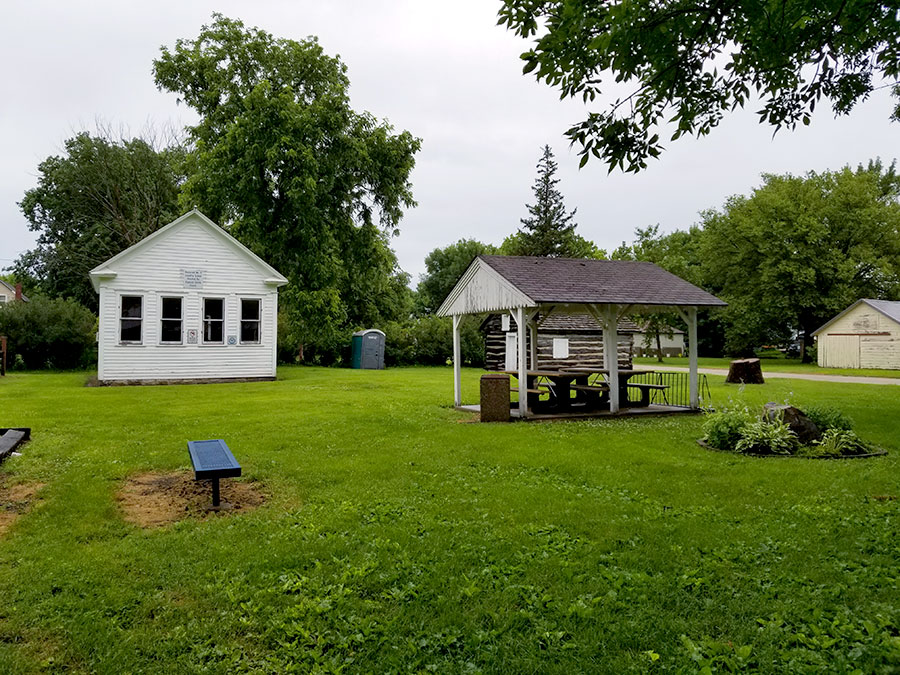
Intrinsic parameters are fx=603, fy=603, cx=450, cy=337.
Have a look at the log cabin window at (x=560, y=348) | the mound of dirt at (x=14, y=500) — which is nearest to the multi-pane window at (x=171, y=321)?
the mound of dirt at (x=14, y=500)

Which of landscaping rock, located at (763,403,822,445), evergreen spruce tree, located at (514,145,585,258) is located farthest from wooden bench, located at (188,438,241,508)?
evergreen spruce tree, located at (514,145,585,258)

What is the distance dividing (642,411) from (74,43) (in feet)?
62.4

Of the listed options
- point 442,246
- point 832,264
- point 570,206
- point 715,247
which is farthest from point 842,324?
point 442,246

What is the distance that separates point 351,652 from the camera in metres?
3.35

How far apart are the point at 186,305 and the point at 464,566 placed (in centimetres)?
1873

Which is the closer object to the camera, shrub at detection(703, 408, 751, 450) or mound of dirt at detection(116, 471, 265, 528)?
mound of dirt at detection(116, 471, 265, 528)

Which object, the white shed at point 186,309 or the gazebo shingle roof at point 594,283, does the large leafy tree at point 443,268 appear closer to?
the white shed at point 186,309

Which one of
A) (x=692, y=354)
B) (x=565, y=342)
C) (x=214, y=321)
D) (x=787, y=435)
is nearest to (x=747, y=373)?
(x=565, y=342)

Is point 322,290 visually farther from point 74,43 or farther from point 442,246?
point 442,246

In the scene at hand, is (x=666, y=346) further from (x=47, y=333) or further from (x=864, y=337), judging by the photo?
(x=47, y=333)

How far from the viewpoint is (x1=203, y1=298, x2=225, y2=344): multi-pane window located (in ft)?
69.4

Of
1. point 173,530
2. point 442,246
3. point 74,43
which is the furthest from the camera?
point 442,246

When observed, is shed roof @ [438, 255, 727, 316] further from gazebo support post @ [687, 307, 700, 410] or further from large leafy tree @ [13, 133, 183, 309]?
large leafy tree @ [13, 133, 183, 309]

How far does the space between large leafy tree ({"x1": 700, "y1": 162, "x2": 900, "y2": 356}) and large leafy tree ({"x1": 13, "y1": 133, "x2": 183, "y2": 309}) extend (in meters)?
41.4
